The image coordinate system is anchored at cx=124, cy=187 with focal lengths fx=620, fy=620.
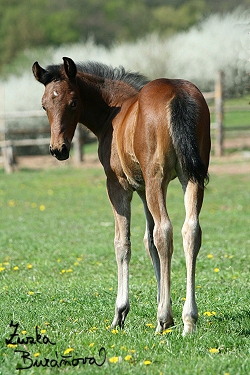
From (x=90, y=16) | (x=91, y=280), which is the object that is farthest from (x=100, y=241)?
(x=90, y=16)

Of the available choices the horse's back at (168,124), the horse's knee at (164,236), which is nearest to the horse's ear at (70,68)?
the horse's back at (168,124)

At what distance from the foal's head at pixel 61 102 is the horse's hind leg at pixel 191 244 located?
1203 mm

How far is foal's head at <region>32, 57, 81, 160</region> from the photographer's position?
5.32 metres

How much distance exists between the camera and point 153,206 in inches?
190

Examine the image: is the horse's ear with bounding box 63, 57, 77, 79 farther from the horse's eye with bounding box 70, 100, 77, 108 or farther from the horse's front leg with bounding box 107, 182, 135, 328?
the horse's front leg with bounding box 107, 182, 135, 328

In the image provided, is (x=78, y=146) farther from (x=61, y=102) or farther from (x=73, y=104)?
(x=61, y=102)

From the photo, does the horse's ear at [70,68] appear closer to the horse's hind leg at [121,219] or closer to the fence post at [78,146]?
the horse's hind leg at [121,219]

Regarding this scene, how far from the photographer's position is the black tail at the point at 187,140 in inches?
183

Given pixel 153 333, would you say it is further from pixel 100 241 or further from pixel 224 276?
pixel 100 241

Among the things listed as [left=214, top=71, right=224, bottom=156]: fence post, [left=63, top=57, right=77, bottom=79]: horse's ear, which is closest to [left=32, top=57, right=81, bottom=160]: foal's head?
[left=63, top=57, right=77, bottom=79]: horse's ear

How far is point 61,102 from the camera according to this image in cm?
539

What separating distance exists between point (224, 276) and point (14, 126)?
2066 cm

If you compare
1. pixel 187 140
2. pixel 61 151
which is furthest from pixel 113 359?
pixel 61 151

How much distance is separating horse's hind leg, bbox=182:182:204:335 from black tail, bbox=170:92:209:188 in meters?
0.13
